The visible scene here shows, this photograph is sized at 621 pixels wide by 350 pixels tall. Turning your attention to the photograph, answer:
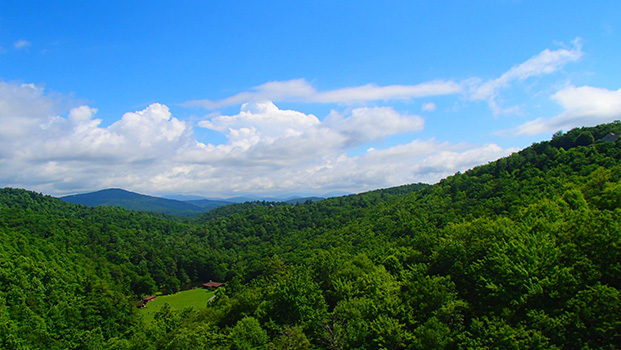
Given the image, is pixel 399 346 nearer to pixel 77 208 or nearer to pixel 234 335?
pixel 234 335

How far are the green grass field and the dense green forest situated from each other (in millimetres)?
5903

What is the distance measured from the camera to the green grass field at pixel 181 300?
2775 inches

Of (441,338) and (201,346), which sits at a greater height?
(441,338)

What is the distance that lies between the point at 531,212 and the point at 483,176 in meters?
39.3

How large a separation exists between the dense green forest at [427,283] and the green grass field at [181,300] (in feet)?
A: 19.4

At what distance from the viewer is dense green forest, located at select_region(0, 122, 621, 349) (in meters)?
21.0

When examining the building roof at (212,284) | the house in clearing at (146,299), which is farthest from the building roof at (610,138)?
the house in clearing at (146,299)

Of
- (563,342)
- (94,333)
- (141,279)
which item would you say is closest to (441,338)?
(563,342)

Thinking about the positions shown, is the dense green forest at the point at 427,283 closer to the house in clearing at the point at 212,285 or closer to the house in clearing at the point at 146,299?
the house in clearing at the point at 146,299

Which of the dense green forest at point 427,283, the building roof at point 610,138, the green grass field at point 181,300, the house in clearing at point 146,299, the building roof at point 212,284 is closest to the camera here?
the dense green forest at point 427,283

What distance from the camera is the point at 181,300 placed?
257 feet

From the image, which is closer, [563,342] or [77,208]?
[563,342]

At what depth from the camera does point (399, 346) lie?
24.0 metres

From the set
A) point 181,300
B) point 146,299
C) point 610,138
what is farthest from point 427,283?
point 146,299
